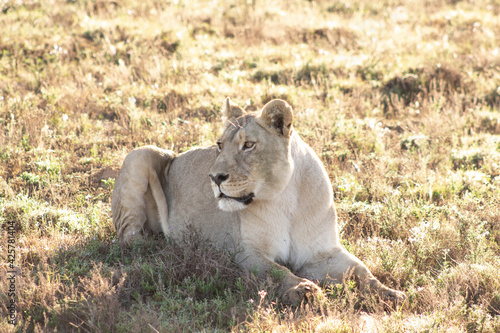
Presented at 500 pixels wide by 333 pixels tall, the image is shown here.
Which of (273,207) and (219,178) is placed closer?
(219,178)

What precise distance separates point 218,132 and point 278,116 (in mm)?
3857

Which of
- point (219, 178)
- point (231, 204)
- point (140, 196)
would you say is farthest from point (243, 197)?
point (140, 196)

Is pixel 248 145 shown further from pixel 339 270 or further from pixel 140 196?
pixel 140 196

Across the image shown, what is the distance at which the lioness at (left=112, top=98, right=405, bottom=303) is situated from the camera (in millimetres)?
4453

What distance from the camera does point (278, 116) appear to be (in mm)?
4523

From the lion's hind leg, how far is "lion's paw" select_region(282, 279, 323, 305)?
202cm

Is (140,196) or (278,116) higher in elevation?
(278,116)

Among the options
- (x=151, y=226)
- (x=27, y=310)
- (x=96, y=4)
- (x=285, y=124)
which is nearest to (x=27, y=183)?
(x=151, y=226)

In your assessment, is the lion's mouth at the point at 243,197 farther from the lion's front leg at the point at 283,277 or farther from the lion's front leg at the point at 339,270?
the lion's front leg at the point at 339,270

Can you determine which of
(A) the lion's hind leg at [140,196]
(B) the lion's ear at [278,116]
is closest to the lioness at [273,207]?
(B) the lion's ear at [278,116]

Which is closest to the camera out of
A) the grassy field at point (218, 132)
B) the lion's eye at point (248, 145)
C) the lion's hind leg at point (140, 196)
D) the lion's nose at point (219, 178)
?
the grassy field at point (218, 132)

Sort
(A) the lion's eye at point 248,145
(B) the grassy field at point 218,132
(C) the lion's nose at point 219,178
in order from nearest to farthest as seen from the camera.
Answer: (B) the grassy field at point 218,132
(C) the lion's nose at point 219,178
(A) the lion's eye at point 248,145

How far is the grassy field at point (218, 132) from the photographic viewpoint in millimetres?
4223

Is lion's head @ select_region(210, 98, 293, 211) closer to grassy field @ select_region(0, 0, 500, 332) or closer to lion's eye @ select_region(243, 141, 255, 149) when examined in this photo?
lion's eye @ select_region(243, 141, 255, 149)
